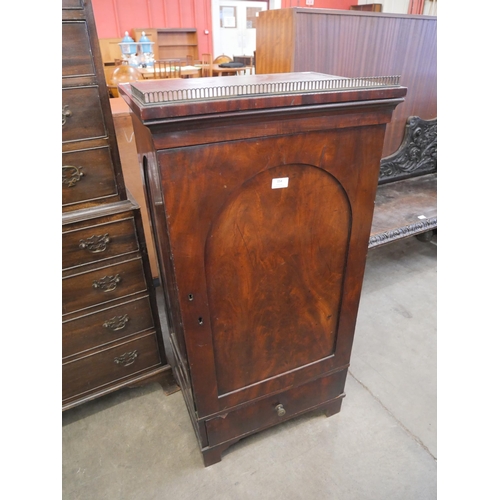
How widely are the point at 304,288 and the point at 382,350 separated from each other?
970mm

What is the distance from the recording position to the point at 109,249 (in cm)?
124

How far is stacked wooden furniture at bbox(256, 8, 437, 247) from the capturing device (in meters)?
1.74

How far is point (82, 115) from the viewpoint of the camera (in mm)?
1063

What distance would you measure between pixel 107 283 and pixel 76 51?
0.72 metres

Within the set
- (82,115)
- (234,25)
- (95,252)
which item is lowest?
(95,252)

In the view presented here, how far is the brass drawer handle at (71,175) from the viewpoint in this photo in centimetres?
111

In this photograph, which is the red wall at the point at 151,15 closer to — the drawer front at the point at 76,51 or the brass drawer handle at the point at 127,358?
the drawer front at the point at 76,51

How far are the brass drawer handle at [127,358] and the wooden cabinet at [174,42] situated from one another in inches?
281

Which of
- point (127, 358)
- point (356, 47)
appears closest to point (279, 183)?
point (127, 358)

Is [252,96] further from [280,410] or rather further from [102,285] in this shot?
[280,410]

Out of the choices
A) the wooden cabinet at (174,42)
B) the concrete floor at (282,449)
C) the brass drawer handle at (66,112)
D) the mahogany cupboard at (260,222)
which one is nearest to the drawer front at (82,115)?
the brass drawer handle at (66,112)

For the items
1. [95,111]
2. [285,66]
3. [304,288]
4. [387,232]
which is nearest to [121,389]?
[304,288]

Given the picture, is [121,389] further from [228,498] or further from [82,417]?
[228,498]

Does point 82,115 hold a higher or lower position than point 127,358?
higher
